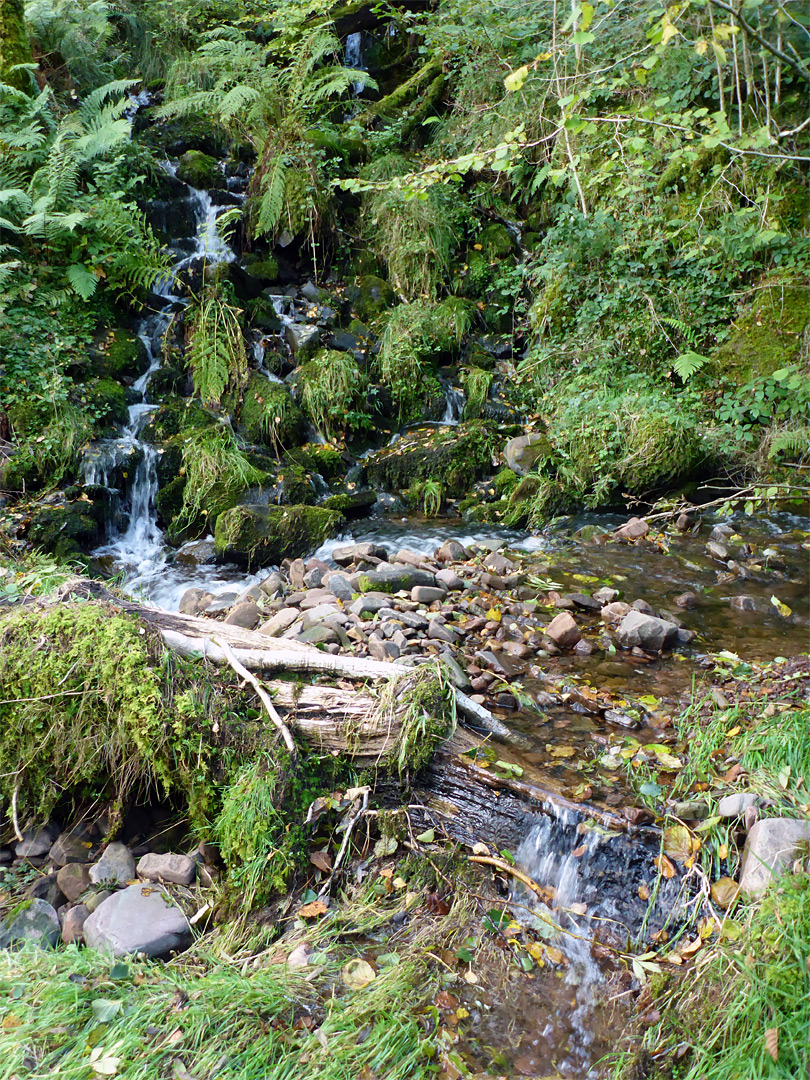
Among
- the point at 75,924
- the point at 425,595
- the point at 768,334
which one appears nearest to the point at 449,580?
the point at 425,595

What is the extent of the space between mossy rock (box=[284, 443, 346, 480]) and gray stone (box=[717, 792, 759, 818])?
543 centimetres

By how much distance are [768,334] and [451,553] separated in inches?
174

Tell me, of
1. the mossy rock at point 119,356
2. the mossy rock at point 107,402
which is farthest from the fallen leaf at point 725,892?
the mossy rock at point 119,356

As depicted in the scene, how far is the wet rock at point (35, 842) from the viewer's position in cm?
269

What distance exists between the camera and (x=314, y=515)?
6.24 meters

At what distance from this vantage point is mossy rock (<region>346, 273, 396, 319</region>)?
8782 millimetres

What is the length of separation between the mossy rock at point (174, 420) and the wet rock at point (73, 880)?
15.9 feet

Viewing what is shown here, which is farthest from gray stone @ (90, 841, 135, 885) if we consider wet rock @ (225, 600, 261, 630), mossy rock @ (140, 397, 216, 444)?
mossy rock @ (140, 397, 216, 444)

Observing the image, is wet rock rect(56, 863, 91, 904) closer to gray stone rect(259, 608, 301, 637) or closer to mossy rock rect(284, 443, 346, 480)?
gray stone rect(259, 608, 301, 637)

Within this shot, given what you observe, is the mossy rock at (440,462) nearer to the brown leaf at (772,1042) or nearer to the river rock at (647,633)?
the river rock at (647,633)

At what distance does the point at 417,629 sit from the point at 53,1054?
267 cm

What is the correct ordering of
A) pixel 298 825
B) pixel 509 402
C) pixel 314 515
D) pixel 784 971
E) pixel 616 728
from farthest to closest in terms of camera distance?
1. pixel 509 402
2. pixel 314 515
3. pixel 616 728
4. pixel 298 825
5. pixel 784 971

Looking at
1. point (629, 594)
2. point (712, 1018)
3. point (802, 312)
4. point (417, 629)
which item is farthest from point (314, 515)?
point (802, 312)

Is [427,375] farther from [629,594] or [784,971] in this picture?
[784,971]
